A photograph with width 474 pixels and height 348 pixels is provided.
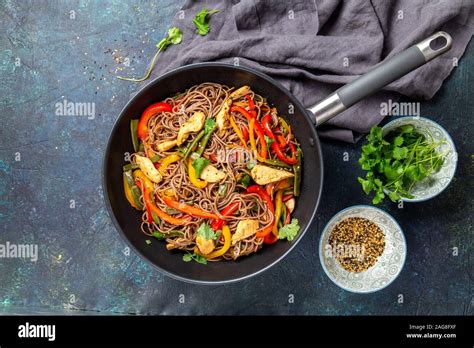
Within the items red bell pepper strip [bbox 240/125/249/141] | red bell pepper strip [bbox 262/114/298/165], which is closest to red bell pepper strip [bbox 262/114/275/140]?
red bell pepper strip [bbox 262/114/298/165]

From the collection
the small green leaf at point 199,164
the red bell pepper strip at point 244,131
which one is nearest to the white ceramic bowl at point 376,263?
the red bell pepper strip at point 244,131

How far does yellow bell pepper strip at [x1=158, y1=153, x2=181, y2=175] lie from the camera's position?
3100 millimetres

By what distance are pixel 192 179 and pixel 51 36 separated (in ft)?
4.83

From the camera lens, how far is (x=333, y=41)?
10.6 ft

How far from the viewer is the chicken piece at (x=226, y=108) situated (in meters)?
3.10

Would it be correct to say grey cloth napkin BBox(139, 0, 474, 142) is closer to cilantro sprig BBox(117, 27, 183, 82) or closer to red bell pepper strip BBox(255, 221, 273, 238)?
cilantro sprig BBox(117, 27, 183, 82)

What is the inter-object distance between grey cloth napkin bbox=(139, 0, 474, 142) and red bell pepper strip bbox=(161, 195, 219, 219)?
35.1 inches

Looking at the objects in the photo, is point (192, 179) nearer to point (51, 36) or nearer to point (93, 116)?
point (93, 116)

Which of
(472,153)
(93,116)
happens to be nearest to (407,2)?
(472,153)

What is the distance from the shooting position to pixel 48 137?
11.5ft

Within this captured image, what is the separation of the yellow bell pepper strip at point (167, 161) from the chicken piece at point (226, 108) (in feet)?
1.02

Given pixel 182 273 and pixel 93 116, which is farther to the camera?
pixel 93 116
